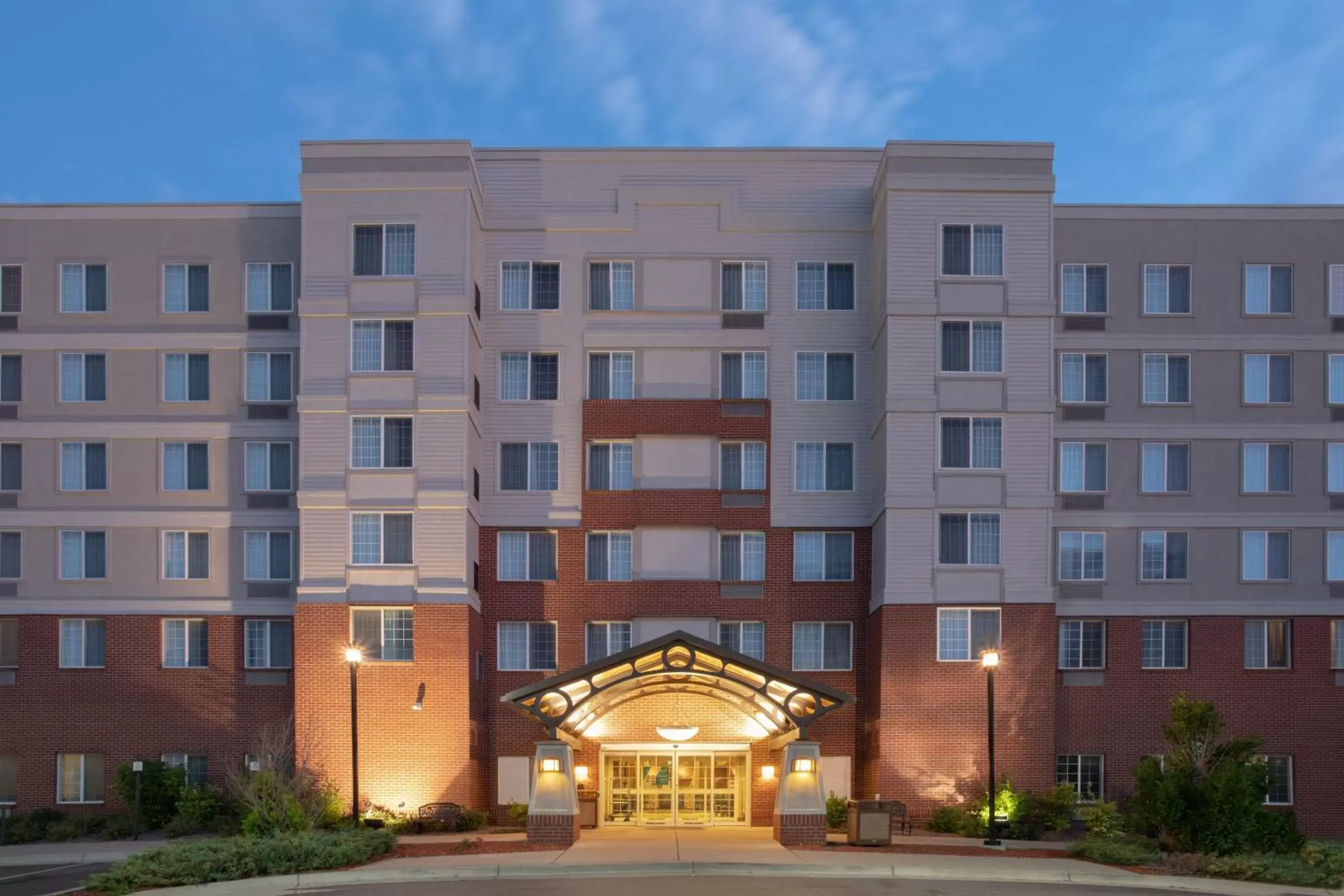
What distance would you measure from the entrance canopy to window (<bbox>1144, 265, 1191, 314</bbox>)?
585 inches

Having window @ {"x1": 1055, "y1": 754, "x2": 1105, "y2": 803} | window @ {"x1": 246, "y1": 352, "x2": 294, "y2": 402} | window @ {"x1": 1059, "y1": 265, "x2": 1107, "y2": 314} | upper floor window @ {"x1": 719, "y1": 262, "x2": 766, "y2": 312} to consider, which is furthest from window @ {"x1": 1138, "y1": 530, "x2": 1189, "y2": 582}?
window @ {"x1": 246, "y1": 352, "x2": 294, "y2": 402}

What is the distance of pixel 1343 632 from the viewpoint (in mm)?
38344

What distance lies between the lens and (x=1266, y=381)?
39.1 meters

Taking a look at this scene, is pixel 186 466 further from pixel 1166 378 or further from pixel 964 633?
pixel 1166 378

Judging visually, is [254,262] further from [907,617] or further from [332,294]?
[907,617]

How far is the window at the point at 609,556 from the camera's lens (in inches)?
1527

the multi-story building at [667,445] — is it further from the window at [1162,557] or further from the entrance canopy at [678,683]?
the entrance canopy at [678,683]

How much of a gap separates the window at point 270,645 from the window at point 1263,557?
26.2 metres

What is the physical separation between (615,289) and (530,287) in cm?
238

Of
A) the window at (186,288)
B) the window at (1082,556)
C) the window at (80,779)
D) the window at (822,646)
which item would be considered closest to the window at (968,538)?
the window at (1082,556)

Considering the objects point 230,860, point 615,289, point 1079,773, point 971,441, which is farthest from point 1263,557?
point 230,860

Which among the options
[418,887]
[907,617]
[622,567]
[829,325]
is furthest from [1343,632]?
[418,887]

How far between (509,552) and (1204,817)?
19.1m

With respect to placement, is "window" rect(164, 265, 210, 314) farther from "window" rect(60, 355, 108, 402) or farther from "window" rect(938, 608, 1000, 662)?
"window" rect(938, 608, 1000, 662)
